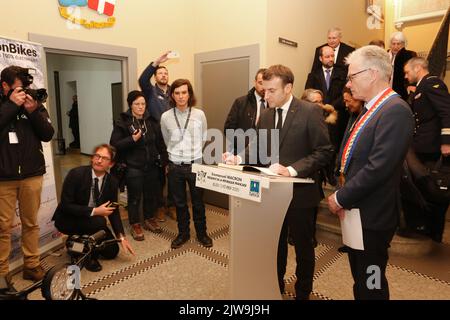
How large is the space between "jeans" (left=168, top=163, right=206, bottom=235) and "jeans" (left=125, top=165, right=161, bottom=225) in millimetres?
466

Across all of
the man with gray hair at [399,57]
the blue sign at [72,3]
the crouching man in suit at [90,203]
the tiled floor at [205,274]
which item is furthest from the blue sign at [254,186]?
the man with gray hair at [399,57]

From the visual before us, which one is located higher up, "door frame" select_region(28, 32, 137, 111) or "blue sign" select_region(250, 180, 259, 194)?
"door frame" select_region(28, 32, 137, 111)

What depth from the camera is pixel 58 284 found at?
105cm

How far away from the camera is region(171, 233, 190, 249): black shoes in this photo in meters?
2.98

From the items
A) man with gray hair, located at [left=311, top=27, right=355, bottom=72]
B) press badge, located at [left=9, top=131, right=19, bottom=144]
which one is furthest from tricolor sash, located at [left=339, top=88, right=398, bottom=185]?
man with gray hair, located at [left=311, top=27, right=355, bottom=72]

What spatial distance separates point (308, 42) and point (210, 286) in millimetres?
3381

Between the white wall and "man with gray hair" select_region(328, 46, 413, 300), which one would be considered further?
the white wall

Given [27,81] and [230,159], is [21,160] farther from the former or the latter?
[230,159]

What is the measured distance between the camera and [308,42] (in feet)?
13.9

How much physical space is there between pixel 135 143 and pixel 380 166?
2402 millimetres

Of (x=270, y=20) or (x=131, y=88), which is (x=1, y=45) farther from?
(x=270, y=20)

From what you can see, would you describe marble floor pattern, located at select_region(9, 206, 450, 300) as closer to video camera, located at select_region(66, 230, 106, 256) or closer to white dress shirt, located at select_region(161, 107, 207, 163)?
video camera, located at select_region(66, 230, 106, 256)

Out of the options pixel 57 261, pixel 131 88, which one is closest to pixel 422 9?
pixel 131 88

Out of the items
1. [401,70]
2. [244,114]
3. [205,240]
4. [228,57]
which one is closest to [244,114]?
[244,114]
